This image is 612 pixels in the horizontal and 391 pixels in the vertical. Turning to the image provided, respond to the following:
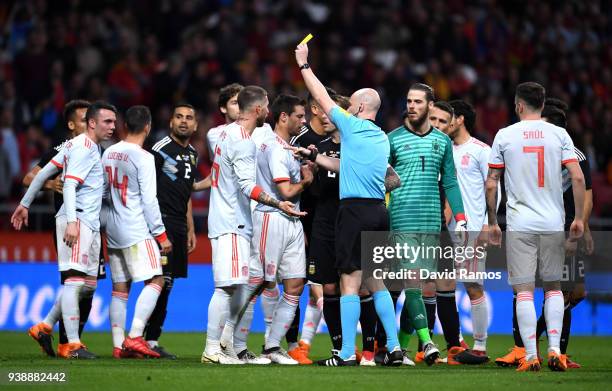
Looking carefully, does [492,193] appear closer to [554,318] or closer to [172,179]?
[554,318]

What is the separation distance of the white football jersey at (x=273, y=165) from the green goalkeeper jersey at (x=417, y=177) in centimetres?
89

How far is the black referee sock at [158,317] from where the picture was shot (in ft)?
43.1

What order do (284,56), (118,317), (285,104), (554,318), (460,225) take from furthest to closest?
(284,56), (118,317), (285,104), (460,225), (554,318)

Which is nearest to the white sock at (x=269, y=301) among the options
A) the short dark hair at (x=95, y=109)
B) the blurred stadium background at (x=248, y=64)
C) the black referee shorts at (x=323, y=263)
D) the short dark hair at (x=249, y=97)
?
the black referee shorts at (x=323, y=263)

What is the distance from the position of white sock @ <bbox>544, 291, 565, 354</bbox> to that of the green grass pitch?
252mm

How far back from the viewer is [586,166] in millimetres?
11977

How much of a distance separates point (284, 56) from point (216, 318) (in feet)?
38.1

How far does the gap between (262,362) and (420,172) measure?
2.23m

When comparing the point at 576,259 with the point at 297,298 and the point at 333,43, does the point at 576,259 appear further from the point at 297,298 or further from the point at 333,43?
the point at 333,43

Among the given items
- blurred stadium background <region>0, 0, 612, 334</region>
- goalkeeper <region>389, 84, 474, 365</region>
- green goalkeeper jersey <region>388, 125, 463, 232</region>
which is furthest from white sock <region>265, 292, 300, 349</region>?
blurred stadium background <region>0, 0, 612, 334</region>

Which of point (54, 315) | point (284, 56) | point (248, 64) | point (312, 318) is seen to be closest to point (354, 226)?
point (312, 318)

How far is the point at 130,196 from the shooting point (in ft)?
41.0

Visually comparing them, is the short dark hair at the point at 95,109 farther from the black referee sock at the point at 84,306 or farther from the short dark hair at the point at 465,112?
the short dark hair at the point at 465,112

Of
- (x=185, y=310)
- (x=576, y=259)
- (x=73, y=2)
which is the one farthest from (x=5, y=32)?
(x=576, y=259)
